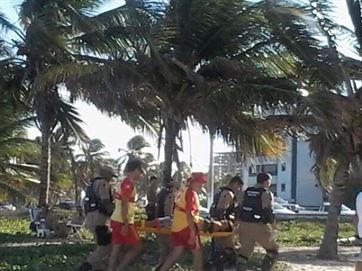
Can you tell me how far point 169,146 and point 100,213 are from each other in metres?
4.86

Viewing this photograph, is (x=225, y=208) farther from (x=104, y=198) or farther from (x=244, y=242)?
(x=104, y=198)

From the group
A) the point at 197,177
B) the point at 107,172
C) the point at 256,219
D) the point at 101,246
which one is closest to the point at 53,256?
the point at 101,246

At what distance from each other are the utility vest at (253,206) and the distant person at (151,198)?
7.14ft

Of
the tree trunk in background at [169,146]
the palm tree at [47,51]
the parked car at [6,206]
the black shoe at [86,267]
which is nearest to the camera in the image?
the black shoe at [86,267]

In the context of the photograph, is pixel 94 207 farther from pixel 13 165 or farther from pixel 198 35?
pixel 13 165

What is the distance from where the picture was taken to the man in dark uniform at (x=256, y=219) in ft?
36.8

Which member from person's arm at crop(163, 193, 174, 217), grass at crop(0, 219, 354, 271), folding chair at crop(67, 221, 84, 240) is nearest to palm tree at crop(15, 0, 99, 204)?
folding chair at crop(67, 221, 84, 240)

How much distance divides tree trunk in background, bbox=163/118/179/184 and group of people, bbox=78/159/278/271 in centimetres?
320

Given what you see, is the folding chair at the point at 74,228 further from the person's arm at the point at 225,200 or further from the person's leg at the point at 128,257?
the person's leg at the point at 128,257

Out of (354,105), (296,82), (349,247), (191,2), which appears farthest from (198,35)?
(349,247)

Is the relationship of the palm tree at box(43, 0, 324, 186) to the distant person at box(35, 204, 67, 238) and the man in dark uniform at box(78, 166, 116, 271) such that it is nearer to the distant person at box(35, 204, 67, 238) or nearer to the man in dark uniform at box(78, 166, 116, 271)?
the man in dark uniform at box(78, 166, 116, 271)

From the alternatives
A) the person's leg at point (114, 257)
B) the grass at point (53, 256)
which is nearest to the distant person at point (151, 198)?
the grass at point (53, 256)

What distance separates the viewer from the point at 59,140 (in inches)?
758

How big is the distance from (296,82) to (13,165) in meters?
14.2
